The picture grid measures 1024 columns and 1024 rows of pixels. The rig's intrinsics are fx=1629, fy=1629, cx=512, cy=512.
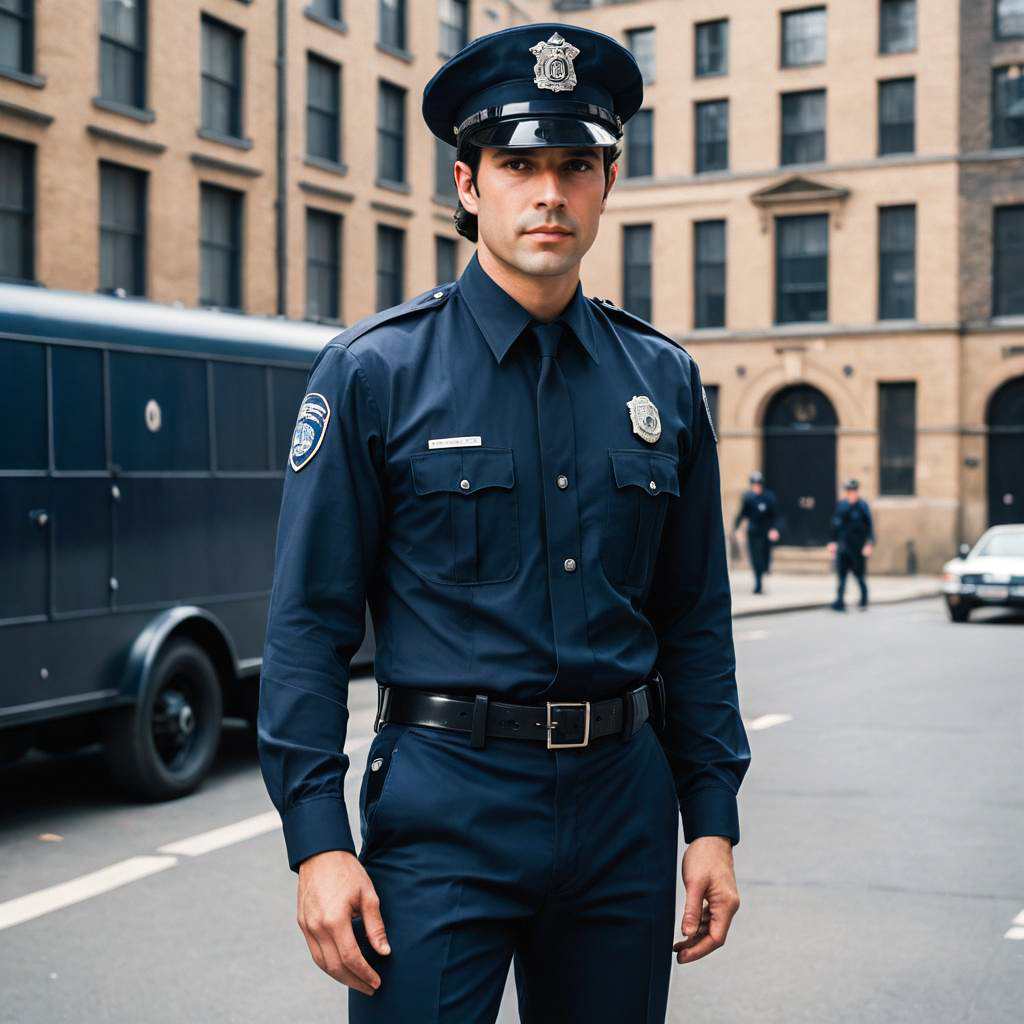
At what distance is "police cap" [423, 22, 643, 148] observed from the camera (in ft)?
8.61

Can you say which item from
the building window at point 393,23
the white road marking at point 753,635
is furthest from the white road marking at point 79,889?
the building window at point 393,23

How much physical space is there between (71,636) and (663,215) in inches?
1335

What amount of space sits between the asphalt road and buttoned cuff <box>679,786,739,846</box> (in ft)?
1.04

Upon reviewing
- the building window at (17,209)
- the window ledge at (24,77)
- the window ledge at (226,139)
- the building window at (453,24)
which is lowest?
the building window at (17,209)

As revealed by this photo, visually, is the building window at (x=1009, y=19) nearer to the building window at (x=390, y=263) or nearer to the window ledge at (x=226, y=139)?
the building window at (x=390, y=263)

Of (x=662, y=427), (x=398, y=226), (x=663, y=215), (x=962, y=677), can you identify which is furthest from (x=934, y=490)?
(x=662, y=427)

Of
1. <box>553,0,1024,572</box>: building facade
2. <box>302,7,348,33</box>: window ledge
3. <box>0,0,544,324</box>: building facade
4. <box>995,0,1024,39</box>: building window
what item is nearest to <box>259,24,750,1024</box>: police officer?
<box>0,0,544,324</box>: building facade

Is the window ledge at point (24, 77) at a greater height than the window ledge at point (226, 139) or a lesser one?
lesser

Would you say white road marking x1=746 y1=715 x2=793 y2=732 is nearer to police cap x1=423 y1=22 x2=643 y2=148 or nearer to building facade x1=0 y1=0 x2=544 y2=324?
police cap x1=423 y1=22 x2=643 y2=148

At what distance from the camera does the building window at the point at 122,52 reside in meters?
23.0

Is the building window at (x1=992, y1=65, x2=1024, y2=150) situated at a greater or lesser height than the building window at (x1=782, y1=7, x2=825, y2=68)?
lesser

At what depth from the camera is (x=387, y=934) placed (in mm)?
2414

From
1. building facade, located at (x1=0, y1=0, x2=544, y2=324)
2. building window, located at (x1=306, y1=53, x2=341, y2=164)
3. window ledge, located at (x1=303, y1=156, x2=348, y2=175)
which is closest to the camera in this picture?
building facade, located at (x1=0, y1=0, x2=544, y2=324)

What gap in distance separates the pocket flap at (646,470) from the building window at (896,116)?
122 feet
